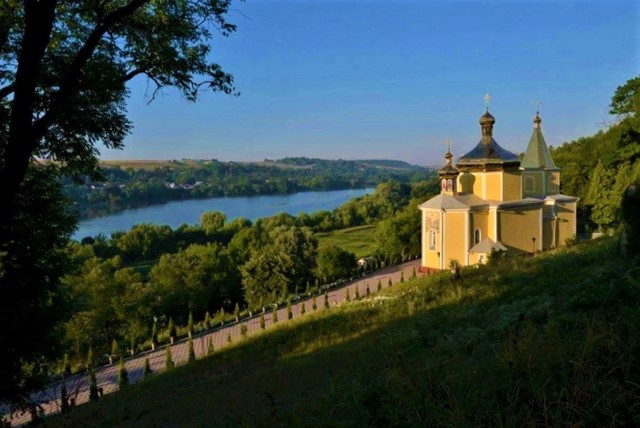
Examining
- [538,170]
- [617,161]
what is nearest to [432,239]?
[538,170]

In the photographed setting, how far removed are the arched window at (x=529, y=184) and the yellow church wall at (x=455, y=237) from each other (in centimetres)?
490

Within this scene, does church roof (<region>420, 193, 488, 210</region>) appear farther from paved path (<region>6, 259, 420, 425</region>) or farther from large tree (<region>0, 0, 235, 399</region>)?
large tree (<region>0, 0, 235, 399</region>)

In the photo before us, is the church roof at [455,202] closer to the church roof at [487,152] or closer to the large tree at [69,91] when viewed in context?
the church roof at [487,152]

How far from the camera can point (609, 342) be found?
3.59 meters

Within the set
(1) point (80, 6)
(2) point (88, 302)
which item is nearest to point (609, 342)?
(1) point (80, 6)

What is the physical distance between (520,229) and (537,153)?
448cm

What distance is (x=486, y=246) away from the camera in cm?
2127

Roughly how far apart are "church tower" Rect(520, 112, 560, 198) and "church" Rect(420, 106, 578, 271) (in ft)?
1.54

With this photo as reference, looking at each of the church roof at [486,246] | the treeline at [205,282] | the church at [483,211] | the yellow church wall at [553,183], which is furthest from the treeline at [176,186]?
the yellow church wall at [553,183]

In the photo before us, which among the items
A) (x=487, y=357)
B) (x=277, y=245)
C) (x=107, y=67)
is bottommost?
(x=277, y=245)

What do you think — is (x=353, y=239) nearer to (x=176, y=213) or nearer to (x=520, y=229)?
(x=520, y=229)

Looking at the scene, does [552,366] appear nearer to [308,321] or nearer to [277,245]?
[308,321]

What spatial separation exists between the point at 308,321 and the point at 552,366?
990cm

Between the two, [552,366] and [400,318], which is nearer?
[552,366]
